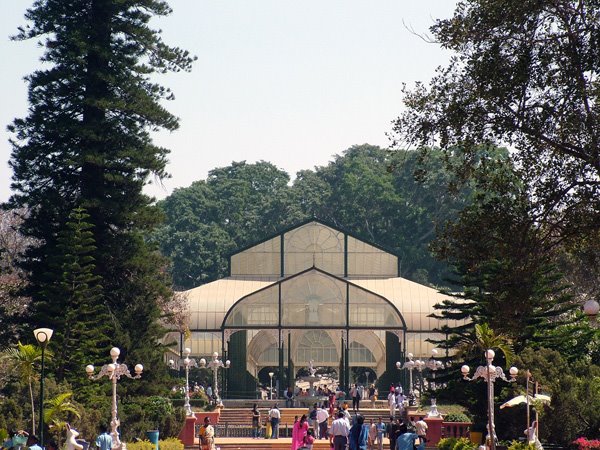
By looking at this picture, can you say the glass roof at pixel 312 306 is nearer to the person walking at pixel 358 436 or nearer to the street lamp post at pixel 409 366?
the street lamp post at pixel 409 366

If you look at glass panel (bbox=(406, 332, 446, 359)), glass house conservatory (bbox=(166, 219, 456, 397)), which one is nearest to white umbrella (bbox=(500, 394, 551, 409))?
glass house conservatory (bbox=(166, 219, 456, 397))

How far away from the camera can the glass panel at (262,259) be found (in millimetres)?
61625

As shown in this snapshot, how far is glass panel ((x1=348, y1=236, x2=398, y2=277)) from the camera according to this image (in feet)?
202

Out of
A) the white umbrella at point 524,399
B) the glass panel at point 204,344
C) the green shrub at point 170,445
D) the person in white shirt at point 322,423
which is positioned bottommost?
the green shrub at point 170,445

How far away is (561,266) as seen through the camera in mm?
45031

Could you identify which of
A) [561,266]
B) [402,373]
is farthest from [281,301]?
[561,266]

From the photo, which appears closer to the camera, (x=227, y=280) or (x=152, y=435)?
(x=152, y=435)

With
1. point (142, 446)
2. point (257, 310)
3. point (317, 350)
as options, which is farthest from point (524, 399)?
point (317, 350)

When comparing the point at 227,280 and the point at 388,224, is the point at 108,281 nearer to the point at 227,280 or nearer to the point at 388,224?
the point at 227,280

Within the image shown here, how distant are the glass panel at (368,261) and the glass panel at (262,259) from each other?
11.0 ft

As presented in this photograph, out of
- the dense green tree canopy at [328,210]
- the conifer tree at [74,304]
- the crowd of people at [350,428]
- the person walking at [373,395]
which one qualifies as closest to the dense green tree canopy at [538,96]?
the crowd of people at [350,428]

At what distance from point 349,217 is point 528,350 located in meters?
56.4

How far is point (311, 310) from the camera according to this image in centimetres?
5509

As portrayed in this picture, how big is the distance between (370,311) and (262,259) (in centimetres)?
840
